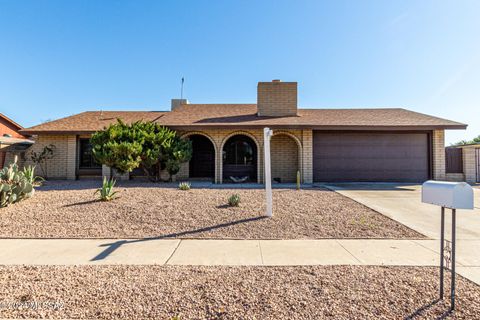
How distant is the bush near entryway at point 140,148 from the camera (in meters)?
9.69

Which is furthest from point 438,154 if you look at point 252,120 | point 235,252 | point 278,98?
point 235,252

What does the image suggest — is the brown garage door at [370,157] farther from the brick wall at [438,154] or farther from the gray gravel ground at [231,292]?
the gray gravel ground at [231,292]

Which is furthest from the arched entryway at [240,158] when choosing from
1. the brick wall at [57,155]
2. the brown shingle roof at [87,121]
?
the brick wall at [57,155]

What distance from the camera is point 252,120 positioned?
12.7 metres

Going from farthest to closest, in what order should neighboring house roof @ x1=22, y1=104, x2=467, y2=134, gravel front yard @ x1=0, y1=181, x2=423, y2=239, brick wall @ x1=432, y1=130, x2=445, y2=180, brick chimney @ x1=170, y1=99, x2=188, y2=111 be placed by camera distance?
brick chimney @ x1=170, y1=99, x2=188, y2=111 → brick wall @ x1=432, y1=130, x2=445, y2=180 → neighboring house roof @ x1=22, y1=104, x2=467, y2=134 → gravel front yard @ x1=0, y1=181, x2=423, y2=239

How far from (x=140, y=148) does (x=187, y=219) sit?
559 centimetres

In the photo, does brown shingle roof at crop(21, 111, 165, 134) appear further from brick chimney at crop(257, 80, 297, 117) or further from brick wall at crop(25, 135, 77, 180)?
brick chimney at crop(257, 80, 297, 117)

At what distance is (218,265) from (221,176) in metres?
8.67

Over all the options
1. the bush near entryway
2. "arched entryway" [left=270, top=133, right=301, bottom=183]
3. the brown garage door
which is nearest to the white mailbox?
the bush near entryway

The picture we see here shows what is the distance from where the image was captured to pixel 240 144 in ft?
43.4

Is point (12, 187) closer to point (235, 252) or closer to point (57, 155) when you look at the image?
point (235, 252)

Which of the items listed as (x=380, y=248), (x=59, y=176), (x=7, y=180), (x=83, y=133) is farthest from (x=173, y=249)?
(x=59, y=176)

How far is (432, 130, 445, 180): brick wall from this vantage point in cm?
1188

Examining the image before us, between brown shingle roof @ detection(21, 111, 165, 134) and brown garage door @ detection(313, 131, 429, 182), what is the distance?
33.2 feet
